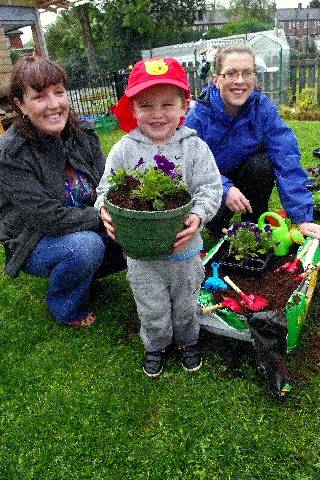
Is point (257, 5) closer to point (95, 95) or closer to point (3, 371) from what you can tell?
point (95, 95)

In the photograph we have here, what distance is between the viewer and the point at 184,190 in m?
1.78

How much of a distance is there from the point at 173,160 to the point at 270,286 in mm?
1012

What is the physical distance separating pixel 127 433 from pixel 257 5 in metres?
63.3

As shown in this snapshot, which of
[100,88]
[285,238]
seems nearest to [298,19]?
[100,88]

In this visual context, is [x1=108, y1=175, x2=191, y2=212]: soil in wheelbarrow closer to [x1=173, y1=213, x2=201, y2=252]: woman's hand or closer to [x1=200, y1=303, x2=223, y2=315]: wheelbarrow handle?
[x1=173, y1=213, x2=201, y2=252]: woman's hand

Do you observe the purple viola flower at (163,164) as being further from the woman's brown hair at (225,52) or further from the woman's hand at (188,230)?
the woman's brown hair at (225,52)

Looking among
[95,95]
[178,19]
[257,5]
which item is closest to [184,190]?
[95,95]

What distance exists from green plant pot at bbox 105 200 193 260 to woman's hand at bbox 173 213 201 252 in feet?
0.11

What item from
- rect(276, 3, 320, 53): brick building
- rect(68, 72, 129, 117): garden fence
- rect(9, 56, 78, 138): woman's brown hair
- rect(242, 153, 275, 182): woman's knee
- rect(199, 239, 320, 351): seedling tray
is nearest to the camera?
rect(199, 239, 320, 351): seedling tray

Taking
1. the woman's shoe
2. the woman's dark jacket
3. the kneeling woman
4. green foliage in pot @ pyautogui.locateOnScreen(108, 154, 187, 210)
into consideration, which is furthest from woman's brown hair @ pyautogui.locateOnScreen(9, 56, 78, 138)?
the woman's shoe

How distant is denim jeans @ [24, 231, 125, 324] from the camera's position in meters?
2.45

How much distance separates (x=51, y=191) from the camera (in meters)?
2.51

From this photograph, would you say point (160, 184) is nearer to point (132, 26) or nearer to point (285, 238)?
point (285, 238)

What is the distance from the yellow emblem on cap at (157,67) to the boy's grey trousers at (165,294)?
2.80 feet
